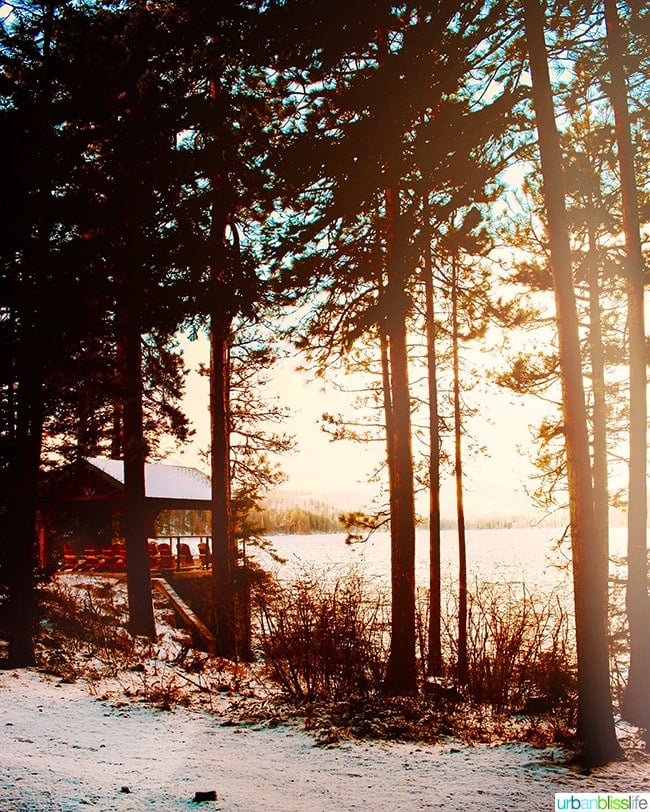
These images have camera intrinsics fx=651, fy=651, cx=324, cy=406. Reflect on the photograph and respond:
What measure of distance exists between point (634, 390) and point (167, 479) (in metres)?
23.5

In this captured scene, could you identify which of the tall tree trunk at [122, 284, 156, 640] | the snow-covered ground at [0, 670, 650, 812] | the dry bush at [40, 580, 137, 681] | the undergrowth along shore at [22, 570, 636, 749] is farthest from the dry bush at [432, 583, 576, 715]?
the tall tree trunk at [122, 284, 156, 640]

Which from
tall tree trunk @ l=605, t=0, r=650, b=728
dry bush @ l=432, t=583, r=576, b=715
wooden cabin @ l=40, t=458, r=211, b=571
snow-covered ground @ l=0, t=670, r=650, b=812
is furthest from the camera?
wooden cabin @ l=40, t=458, r=211, b=571

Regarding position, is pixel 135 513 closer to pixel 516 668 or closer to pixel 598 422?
pixel 516 668

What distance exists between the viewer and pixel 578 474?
674 cm

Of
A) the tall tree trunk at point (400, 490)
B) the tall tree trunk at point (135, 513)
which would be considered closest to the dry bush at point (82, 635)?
the tall tree trunk at point (135, 513)

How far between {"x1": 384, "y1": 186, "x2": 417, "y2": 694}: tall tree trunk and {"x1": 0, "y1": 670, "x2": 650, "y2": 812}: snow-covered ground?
2521 mm

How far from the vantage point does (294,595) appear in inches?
348

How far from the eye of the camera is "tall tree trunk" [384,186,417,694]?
28.4ft

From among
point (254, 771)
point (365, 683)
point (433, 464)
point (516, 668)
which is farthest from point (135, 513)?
point (254, 771)

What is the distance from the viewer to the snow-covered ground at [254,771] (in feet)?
16.6

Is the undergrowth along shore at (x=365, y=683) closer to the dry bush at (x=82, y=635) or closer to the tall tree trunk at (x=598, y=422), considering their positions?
the dry bush at (x=82, y=635)

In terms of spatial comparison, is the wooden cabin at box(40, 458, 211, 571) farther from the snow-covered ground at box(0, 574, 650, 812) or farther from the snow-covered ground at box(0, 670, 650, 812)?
the snow-covered ground at box(0, 670, 650, 812)

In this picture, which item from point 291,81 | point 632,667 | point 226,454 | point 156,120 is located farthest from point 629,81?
point 226,454

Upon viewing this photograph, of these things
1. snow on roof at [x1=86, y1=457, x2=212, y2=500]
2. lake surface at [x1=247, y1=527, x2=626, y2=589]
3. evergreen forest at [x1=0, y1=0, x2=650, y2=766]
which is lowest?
lake surface at [x1=247, y1=527, x2=626, y2=589]
